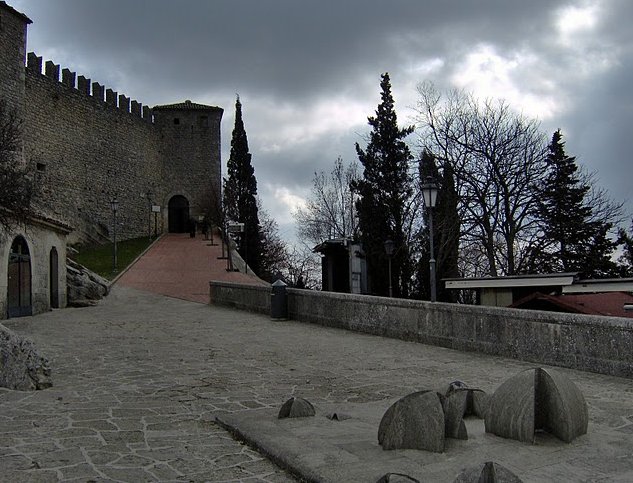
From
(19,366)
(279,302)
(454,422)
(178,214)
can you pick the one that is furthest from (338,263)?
(178,214)

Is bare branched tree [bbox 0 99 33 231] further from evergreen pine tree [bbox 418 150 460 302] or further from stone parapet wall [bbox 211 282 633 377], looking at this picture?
evergreen pine tree [bbox 418 150 460 302]

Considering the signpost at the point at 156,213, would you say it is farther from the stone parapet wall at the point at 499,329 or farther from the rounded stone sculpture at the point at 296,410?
the rounded stone sculpture at the point at 296,410

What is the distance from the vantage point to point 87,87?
48094 mm

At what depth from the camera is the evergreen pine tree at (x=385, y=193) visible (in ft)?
111

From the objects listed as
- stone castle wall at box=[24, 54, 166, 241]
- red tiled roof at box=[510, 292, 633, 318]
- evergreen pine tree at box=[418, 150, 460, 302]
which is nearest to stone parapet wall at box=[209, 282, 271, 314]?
red tiled roof at box=[510, 292, 633, 318]

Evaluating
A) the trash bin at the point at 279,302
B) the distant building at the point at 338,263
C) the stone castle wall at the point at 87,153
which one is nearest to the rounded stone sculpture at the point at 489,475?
the trash bin at the point at 279,302

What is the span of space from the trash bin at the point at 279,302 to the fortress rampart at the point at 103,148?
20.4 m

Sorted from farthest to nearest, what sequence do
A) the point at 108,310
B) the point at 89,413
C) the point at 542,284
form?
the point at 108,310
the point at 542,284
the point at 89,413

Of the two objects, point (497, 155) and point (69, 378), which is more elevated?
point (497, 155)

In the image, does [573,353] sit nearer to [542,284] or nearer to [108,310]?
[542,284]

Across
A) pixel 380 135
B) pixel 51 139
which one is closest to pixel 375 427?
pixel 380 135

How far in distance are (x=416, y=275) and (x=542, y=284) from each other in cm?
1822

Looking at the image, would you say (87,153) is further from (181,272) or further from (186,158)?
(181,272)

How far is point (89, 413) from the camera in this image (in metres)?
5.91
